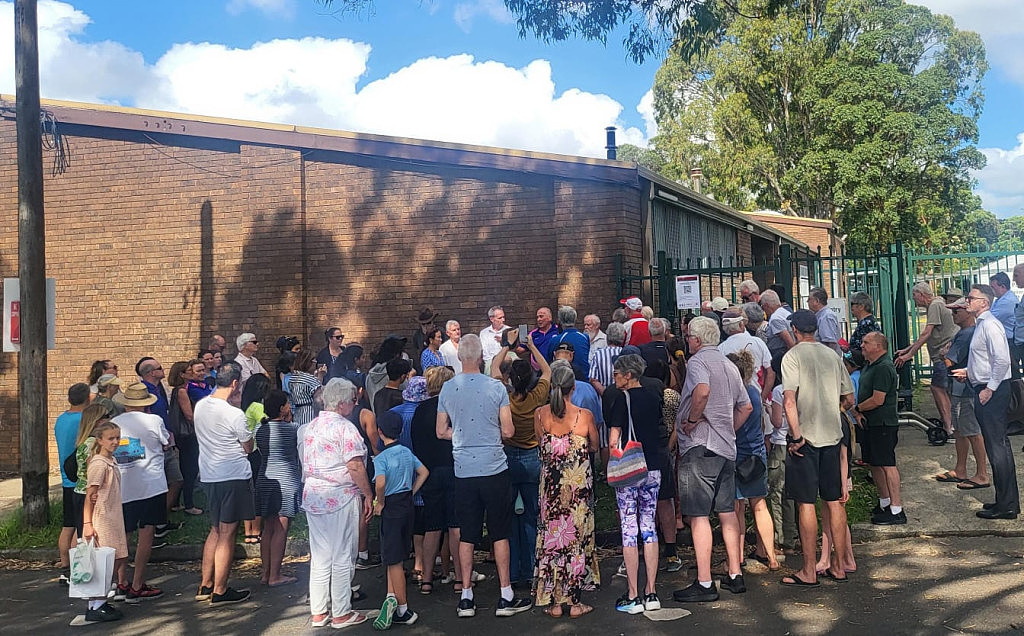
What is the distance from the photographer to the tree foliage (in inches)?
1211

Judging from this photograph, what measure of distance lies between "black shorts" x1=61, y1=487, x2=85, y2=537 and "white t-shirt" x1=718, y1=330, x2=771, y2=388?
17.6ft

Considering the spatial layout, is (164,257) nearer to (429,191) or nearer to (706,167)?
(429,191)

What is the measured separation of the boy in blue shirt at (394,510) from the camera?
6012mm

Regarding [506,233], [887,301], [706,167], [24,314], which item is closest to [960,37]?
[706,167]

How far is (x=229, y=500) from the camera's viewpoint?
6711 mm

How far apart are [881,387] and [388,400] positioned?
408cm

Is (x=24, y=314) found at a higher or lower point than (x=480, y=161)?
lower

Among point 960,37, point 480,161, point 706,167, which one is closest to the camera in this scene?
point 480,161

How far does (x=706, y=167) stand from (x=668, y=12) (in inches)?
1051

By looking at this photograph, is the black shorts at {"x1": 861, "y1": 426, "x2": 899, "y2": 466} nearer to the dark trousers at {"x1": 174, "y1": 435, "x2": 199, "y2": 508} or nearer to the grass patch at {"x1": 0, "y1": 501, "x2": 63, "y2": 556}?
the dark trousers at {"x1": 174, "y1": 435, "x2": 199, "y2": 508}

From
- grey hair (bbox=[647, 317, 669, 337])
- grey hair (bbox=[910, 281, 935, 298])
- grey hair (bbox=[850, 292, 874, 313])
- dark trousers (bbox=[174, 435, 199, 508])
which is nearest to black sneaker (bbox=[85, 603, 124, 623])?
dark trousers (bbox=[174, 435, 199, 508])

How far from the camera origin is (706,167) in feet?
116

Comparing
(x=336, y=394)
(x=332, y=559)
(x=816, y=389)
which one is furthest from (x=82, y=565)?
(x=816, y=389)

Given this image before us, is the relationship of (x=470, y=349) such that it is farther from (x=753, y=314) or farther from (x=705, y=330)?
(x=753, y=314)
